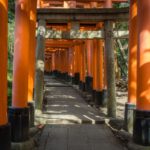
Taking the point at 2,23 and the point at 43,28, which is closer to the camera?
the point at 2,23

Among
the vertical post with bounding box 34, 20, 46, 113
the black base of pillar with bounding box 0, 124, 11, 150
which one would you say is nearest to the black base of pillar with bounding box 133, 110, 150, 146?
the black base of pillar with bounding box 0, 124, 11, 150

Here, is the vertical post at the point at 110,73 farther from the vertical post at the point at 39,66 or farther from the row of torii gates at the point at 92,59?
the vertical post at the point at 39,66

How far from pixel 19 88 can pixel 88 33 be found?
6.39m

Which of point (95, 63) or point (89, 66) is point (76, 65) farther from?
point (95, 63)

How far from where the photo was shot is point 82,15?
15.0m

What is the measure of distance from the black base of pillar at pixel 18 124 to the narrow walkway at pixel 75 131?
615 millimetres

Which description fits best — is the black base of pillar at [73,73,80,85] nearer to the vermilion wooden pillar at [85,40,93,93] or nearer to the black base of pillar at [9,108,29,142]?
the vermilion wooden pillar at [85,40,93,93]

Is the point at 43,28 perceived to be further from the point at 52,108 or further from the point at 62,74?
the point at 62,74

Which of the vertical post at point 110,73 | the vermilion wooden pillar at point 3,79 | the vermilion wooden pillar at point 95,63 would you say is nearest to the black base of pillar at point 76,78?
the vermilion wooden pillar at point 95,63

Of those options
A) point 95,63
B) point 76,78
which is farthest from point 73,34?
point 76,78

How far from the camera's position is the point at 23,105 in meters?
9.55

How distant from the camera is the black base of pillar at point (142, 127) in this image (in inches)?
343

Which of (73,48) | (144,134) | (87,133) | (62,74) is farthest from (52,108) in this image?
(62,74)

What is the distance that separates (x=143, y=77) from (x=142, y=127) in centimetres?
95
